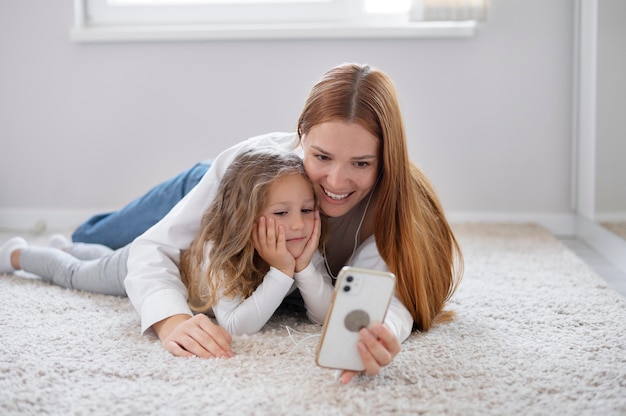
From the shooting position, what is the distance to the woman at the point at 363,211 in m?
1.28

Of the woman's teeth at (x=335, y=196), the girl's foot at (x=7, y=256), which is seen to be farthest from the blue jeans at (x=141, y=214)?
the woman's teeth at (x=335, y=196)

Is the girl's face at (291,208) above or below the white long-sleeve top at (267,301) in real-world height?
above

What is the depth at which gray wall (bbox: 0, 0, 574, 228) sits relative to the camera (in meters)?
2.66

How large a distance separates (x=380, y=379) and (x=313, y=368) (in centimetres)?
11

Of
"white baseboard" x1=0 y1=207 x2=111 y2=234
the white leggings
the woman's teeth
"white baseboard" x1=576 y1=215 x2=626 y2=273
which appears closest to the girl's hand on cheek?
the woman's teeth

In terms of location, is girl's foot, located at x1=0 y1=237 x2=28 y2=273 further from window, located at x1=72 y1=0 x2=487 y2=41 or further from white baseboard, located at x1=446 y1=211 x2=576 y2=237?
white baseboard, located at x1=446 y1=211 x2=576 y2=237

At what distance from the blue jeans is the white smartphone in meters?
0.79

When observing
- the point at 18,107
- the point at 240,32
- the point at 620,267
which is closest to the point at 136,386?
the point at 620,267

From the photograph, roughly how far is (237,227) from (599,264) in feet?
4.13

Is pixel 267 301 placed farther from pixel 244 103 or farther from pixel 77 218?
pixel 77 218

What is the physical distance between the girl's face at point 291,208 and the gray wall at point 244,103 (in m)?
1.46

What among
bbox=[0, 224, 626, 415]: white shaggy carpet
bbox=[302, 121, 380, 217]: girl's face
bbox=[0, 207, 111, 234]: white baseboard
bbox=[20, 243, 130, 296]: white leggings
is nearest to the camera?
bbox=[0, 224, 626, 415]: white shaggy carpet

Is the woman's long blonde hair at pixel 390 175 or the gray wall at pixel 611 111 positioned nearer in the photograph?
the woman's long blonde hair at pixel 390 175

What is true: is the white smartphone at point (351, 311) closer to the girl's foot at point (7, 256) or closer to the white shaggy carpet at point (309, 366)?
the white shaggy carpet at point (309, 366)
